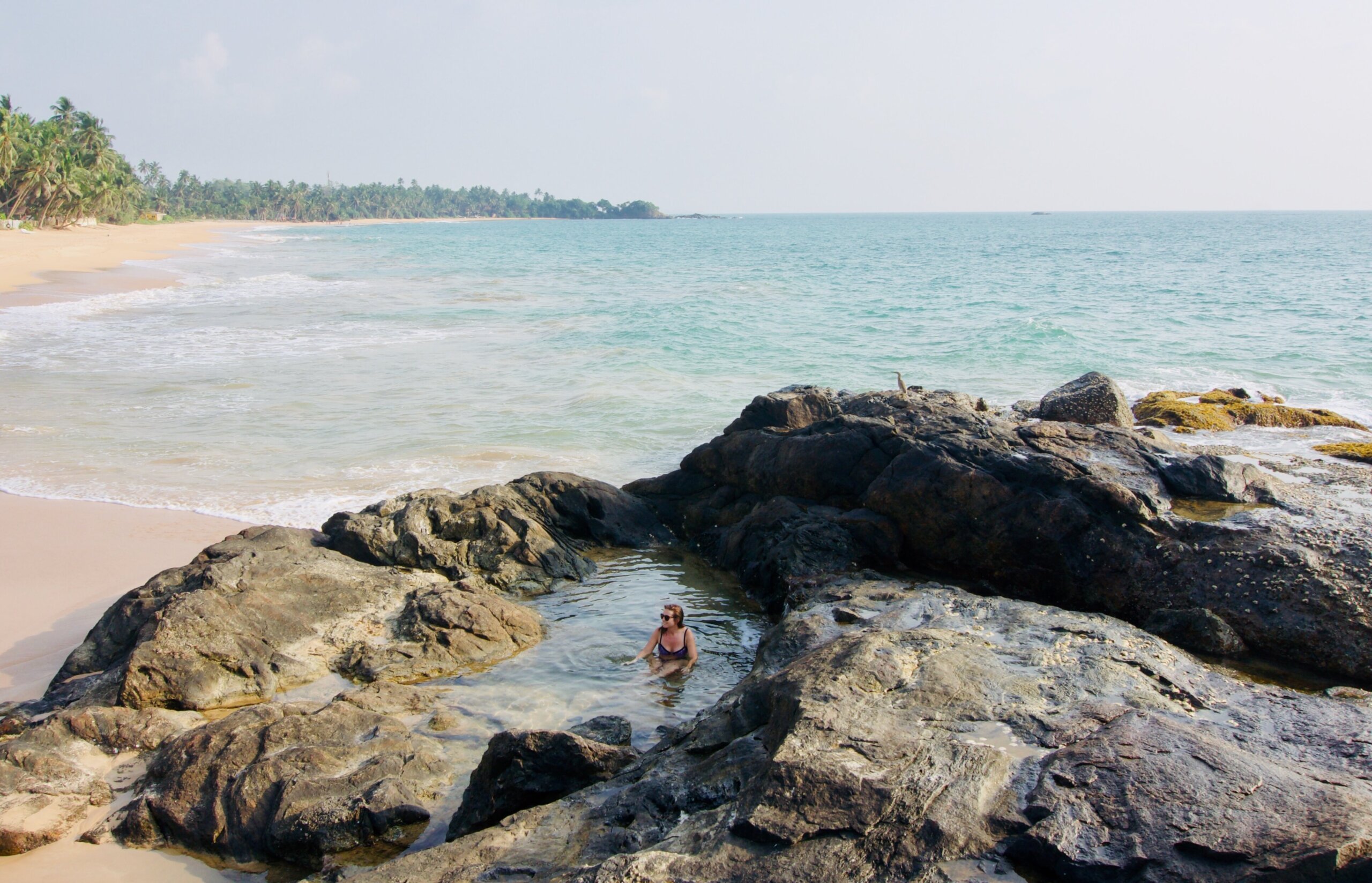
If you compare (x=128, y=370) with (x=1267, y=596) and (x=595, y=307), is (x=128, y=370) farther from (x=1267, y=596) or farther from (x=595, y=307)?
(x=1267, y=596)

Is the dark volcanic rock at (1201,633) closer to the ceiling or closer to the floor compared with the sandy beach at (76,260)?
closer to the floor

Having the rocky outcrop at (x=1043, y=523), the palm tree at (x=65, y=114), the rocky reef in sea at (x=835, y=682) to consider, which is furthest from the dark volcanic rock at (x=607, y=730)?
the palm tree at (x=65, y=114)

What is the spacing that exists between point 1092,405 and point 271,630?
10.5m

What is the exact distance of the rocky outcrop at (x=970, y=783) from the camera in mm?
3250

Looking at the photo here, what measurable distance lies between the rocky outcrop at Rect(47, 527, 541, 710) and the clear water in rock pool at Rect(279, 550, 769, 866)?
24 cm

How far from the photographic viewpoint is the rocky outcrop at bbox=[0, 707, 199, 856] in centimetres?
473

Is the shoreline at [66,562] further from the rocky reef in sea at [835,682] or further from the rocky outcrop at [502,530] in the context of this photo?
the rocky outcrop at [502,530]

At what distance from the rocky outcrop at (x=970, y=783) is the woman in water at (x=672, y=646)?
1.84 m

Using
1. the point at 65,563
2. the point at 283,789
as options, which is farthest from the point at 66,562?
the point at 283,789

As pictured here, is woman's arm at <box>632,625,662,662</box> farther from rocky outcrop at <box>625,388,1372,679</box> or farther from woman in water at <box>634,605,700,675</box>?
rocky outcrop at <box>625,388,1372,679</box>

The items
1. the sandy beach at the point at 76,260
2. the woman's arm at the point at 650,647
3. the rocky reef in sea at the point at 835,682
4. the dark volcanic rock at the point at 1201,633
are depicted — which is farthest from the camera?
the sandy beach at the point at 76,260

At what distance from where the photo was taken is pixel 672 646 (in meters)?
7.10

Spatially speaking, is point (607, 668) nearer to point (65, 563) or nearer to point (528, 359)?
point (65, 563)

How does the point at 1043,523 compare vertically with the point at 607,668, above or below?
above
